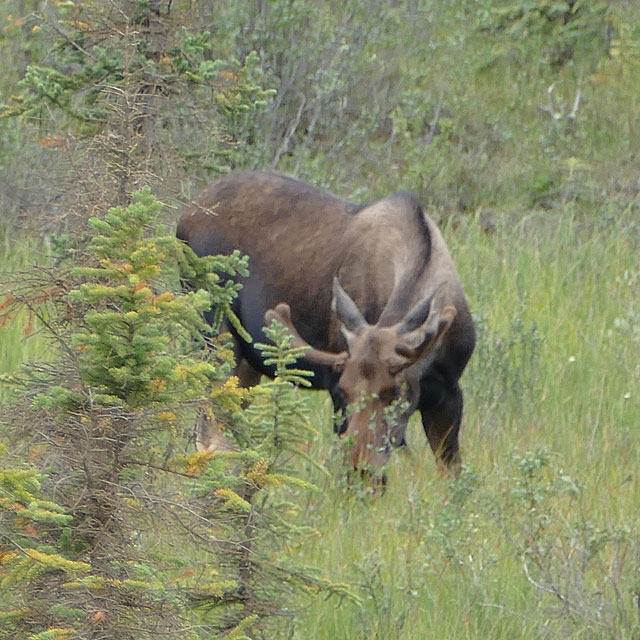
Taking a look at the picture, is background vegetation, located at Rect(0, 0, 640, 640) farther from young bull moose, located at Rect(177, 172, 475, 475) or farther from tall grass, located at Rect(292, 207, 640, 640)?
young bull moose, located at Rect(177, 172, 475, 475)

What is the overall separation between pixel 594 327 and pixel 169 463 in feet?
19.3

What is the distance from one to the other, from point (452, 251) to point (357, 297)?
95.9 inches

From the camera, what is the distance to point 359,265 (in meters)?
7.61

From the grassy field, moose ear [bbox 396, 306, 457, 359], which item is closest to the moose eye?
moose ear [bbox 396, 306, 457, 359]

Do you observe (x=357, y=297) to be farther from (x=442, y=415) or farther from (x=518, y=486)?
(x=518, y=486)

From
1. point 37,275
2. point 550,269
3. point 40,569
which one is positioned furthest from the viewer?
point 550,269

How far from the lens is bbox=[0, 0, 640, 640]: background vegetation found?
320 cm

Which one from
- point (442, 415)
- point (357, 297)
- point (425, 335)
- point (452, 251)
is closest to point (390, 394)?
point (425, 335)

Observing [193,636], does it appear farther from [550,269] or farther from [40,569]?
[550,269]

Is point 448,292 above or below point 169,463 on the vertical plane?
below

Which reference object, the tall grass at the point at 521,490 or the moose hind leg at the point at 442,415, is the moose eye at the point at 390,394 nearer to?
the tall grass at the point at 521,490

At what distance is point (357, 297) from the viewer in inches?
295

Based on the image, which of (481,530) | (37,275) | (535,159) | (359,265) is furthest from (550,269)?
(37,275)

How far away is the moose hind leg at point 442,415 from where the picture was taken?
23.0 feet
